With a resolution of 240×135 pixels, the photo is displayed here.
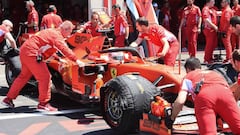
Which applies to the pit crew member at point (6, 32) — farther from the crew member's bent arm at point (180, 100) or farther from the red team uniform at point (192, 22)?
the red team uniform at point (192, 22)

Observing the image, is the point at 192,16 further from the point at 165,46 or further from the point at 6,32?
the point at 6,32

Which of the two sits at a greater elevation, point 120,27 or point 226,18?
point 226,18

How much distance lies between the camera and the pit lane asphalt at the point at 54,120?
23.1ft

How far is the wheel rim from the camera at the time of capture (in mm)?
6704

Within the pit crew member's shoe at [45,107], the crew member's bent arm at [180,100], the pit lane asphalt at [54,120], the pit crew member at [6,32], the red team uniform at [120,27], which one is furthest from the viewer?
the red team uniform at [120,27]

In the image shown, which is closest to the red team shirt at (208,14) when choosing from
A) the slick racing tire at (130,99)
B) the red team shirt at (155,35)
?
the red team shirt at (155,35)

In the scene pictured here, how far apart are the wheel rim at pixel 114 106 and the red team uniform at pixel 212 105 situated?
1.64 metres

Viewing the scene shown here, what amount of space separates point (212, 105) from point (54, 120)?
328 cm

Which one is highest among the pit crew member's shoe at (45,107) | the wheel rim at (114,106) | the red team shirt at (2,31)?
the red team shirt at (2,31)

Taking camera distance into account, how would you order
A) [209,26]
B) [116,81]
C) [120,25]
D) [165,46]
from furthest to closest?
1. [209,26]
2. [120,25]
3. [165,46]
4. [116,81]

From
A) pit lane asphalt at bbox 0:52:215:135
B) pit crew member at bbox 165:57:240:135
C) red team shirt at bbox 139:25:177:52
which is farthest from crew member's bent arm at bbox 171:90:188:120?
red team shirt at bbox 139:25:177:52

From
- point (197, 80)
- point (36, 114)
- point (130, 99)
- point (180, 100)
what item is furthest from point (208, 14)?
point (180, 100)

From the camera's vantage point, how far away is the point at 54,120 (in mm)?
7676

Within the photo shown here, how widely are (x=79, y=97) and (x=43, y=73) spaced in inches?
29.1
